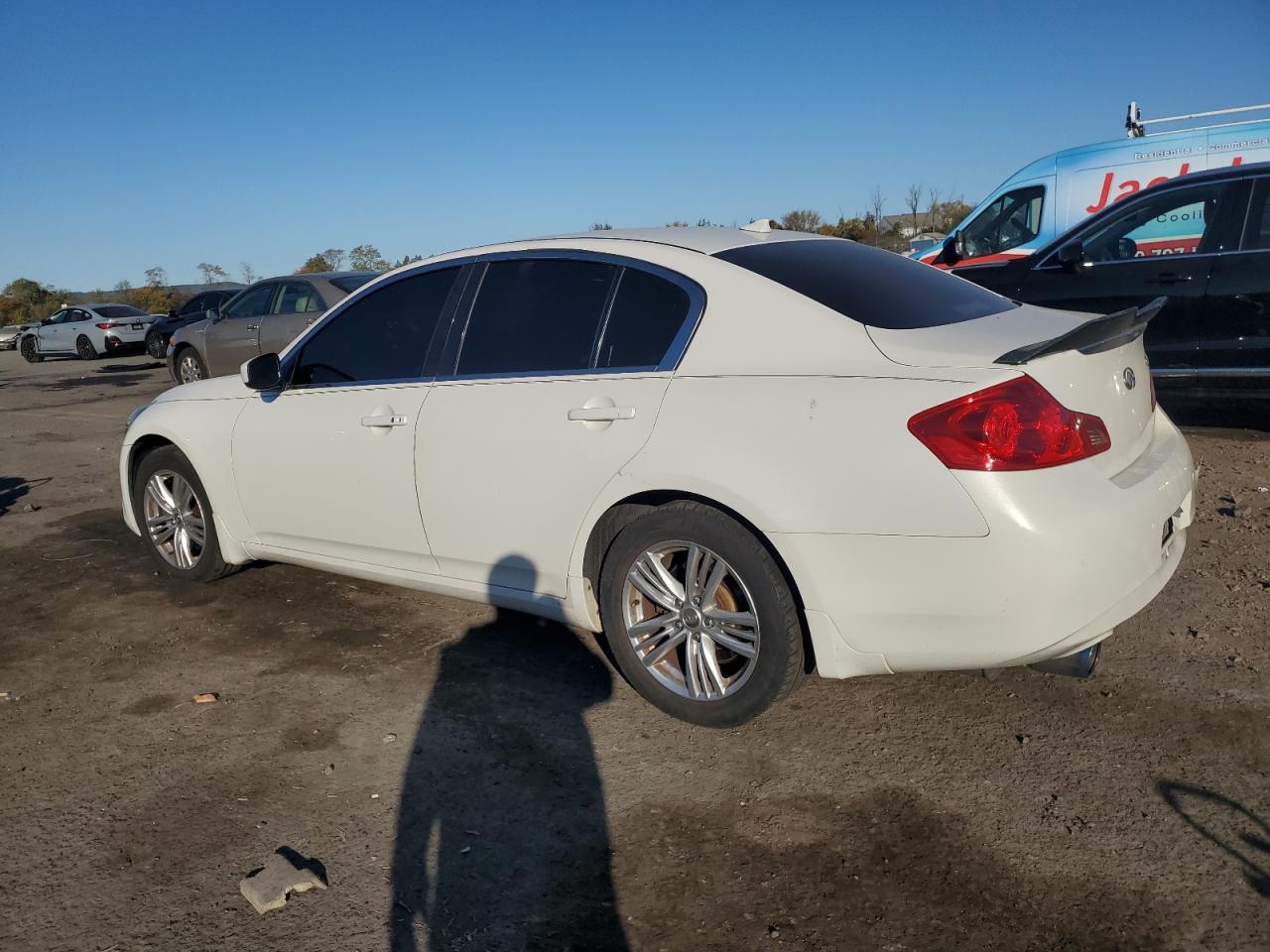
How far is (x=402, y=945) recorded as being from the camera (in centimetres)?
251

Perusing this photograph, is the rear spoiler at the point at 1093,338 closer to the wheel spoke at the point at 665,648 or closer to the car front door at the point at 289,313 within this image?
the wheel spoke at the point at 665,648

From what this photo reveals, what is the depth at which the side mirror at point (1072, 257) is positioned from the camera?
24.4ft

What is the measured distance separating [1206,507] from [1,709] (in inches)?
235

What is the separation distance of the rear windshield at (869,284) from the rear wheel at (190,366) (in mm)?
12832

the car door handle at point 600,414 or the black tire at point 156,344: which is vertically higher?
the car door handle at point 600,414

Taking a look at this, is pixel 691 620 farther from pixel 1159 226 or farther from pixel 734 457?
pixel 1159 226

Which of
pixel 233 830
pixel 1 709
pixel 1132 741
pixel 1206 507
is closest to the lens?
pixel 233 830

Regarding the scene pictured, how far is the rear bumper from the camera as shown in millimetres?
2822

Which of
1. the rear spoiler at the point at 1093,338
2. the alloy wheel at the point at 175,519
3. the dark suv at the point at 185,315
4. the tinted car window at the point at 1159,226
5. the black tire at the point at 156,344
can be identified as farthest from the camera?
the black tire at the point at 156,344

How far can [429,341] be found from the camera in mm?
4262

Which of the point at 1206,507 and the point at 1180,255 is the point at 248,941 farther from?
the point at 1180,255

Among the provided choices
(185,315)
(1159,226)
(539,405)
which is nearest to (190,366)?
(185,315)

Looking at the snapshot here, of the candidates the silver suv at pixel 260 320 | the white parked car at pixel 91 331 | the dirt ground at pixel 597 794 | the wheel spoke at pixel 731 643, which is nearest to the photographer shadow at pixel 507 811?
the dirt ground at pixel 597 794

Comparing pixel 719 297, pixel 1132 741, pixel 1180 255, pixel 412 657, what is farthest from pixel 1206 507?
pixel 412 657
